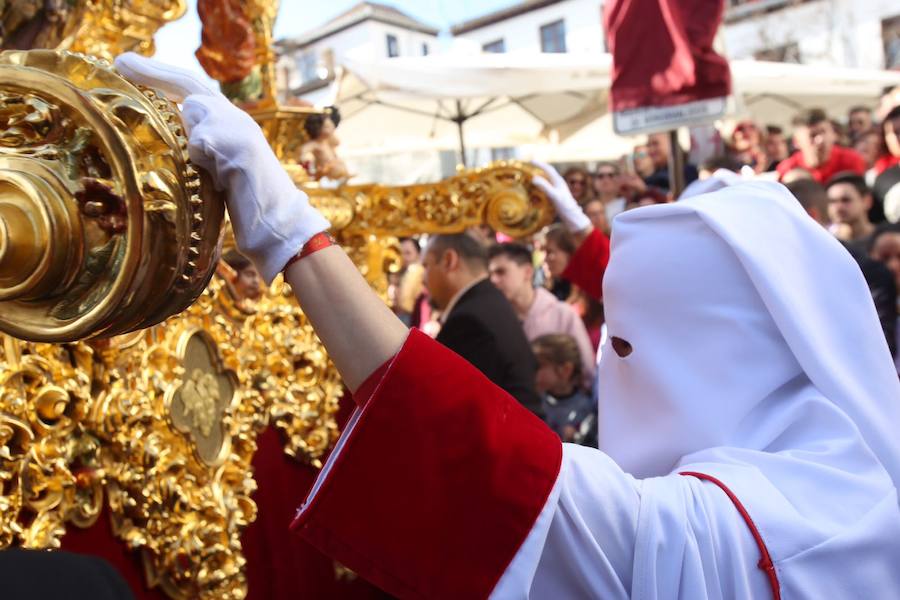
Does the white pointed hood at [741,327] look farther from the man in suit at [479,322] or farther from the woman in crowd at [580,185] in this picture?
the woman in crowd at [580,185]

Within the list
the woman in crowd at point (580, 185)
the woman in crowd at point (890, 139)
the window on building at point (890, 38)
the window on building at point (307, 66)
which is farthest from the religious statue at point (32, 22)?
the window on building at point (307, 66)

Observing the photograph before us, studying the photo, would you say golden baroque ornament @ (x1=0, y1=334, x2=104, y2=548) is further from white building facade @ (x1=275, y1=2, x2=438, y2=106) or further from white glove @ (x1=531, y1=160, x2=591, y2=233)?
white building facade @ (x1=275, y1=2, x2=438, y2=106)

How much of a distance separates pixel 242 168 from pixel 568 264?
2331 millimetres

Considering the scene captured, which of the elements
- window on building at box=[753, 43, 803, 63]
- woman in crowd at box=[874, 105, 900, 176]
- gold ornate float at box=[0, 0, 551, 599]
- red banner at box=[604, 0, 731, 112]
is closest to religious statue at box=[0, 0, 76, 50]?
gold ornate float at box=[0, 0, 551, 599]

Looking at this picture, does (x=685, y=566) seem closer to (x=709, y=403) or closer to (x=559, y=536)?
(x=559, y=536)

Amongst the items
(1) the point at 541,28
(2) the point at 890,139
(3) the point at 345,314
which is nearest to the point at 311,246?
(3) the point at 345,314

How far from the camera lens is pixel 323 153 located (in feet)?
8.21

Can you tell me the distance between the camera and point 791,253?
55.3 inches

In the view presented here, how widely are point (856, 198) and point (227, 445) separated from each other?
3.34 m

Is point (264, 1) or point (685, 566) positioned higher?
point (264, 1)

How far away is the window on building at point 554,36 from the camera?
31.0 m

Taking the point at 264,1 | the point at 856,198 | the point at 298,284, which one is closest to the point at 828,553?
the point at 298,284

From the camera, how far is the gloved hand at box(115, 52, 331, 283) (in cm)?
94

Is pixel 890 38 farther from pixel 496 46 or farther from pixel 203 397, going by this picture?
pixel 203 397
